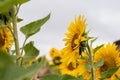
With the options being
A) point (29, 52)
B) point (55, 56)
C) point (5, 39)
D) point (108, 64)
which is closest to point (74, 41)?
point (108, 64)

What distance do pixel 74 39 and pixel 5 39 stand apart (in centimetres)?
72

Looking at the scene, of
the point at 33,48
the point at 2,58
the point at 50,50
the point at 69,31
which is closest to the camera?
the point at 2,58

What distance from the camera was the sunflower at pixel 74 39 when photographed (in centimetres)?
206

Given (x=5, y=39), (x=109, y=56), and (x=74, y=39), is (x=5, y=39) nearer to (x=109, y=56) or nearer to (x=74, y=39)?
(x=74, y=39)

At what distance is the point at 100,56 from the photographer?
242 centimetres

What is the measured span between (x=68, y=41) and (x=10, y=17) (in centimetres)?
104

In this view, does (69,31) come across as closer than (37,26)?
No

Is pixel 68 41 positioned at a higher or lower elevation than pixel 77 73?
higher

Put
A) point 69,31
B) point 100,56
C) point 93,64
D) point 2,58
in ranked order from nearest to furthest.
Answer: point 2,58 → point 93,64 → point 69,31 → point 100,56

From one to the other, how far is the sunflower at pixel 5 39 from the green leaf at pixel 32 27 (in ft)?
0.73

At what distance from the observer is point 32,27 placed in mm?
1250

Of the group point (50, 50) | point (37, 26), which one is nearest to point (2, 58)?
point (37, 26)

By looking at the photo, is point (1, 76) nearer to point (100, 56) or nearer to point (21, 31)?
point (21, 31)

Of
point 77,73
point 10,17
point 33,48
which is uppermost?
point 10,17
